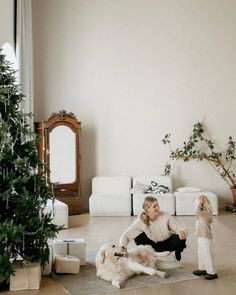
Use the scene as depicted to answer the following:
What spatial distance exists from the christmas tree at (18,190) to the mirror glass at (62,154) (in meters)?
3.63

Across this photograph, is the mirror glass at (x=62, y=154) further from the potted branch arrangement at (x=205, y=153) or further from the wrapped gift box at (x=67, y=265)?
the wrapped gift box at (x=67, y=265)

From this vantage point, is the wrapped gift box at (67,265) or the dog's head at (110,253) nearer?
the dog's head at (110,253)

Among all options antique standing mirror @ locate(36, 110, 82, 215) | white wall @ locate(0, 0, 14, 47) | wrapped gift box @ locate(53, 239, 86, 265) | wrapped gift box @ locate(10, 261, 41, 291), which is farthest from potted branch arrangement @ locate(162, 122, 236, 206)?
wrapped gift box @ locate(10, 261, 41, 291)

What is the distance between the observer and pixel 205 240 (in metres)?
4.25

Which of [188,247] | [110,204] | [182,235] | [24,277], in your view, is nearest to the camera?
[24,277]

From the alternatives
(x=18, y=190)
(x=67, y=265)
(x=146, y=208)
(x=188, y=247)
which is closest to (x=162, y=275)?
(x=146, y=208)

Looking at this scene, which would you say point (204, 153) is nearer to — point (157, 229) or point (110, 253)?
point (157, 229)

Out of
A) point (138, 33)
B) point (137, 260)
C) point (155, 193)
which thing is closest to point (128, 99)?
point (138, 33)

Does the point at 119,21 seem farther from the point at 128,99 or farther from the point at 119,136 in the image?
the point at 119,136

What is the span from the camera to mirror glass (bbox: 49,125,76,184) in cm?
790

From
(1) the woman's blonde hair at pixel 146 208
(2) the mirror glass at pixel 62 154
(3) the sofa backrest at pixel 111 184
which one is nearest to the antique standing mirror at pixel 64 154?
(2) the mirror glass at pixel 62 154

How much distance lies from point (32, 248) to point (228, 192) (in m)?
5.51

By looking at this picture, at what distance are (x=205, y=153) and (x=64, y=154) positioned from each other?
2.77 meters

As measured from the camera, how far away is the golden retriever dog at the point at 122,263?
14.0ft
